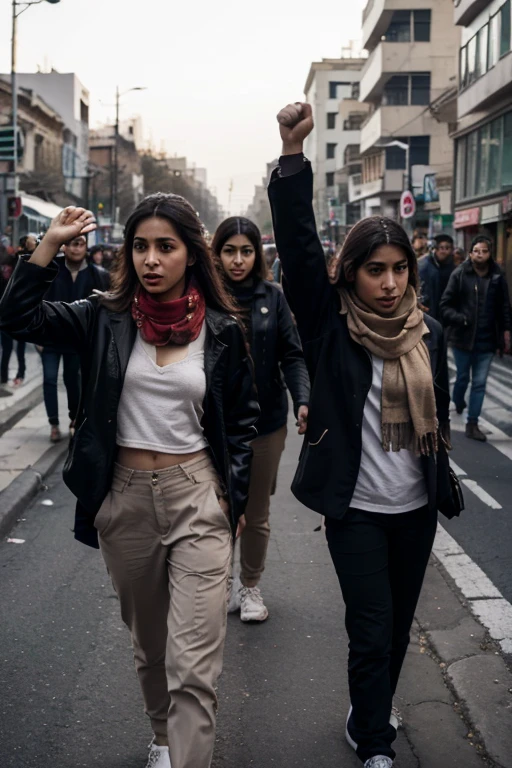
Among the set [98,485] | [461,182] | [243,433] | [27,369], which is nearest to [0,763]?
[98,485]

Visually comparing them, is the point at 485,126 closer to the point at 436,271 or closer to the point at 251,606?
the point at 436,271

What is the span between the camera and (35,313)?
310cm

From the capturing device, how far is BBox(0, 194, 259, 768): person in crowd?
10.2ft

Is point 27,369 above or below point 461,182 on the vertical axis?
below

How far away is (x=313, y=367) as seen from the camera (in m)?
3.51

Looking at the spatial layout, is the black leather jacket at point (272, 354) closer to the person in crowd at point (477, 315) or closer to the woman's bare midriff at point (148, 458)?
the woman's bare midriff at point (148, 458)

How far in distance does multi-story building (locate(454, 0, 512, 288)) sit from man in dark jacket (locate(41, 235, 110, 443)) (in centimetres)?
1343

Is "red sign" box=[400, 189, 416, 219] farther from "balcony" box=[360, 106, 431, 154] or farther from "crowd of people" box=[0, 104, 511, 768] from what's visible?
"crowd of people" box=[0, 104, 511, 768]

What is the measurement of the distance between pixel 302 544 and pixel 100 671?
2370 millimetres

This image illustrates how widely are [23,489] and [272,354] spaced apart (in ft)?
11.6

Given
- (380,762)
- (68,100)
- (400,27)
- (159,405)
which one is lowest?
(380,762)

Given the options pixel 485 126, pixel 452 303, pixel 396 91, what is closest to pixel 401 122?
pixel 396 91

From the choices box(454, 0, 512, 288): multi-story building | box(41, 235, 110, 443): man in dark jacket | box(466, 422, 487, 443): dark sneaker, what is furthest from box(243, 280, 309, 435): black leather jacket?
box(454, 0, 512, 288): multi-story building

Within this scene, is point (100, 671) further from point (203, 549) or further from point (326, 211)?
point (326, 211)
